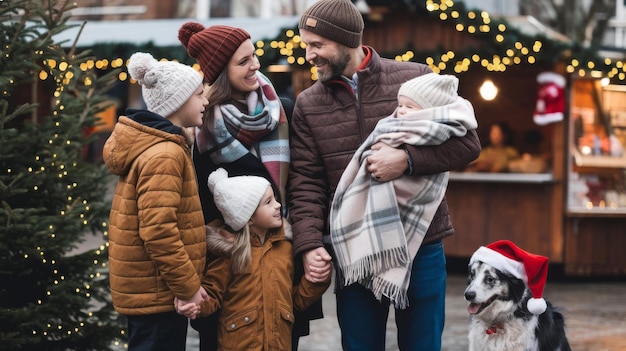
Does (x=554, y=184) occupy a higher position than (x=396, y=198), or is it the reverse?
(x=396, y=198)

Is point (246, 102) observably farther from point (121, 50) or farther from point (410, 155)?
point (121, 50)

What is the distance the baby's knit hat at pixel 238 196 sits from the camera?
14.1ft

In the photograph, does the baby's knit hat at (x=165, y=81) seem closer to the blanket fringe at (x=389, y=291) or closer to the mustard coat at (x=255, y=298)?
the mustard coat at (x=255, y=298)

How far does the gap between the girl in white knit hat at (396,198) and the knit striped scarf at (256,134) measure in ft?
1.13

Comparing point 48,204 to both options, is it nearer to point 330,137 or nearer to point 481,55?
point 330,137

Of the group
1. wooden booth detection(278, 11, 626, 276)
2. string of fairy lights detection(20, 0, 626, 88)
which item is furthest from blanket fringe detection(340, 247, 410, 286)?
wooden booth detection(278, 11, 626, 276)

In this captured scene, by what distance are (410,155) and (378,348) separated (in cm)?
94

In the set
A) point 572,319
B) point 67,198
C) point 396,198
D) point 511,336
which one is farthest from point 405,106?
point 572,319

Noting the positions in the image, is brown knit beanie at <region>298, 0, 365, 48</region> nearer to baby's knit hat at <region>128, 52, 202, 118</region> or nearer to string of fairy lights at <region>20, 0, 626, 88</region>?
baby's knit hat at <region>128, 52, 202, 118</region>

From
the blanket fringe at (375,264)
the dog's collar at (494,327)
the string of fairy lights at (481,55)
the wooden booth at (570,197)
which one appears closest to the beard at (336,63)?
the blanket fringe at (375,264)

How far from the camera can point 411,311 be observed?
4383 mm

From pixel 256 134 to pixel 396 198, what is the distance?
684mm

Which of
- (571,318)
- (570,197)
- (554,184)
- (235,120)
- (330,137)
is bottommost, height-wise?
(571,318)

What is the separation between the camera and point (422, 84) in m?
4.14
